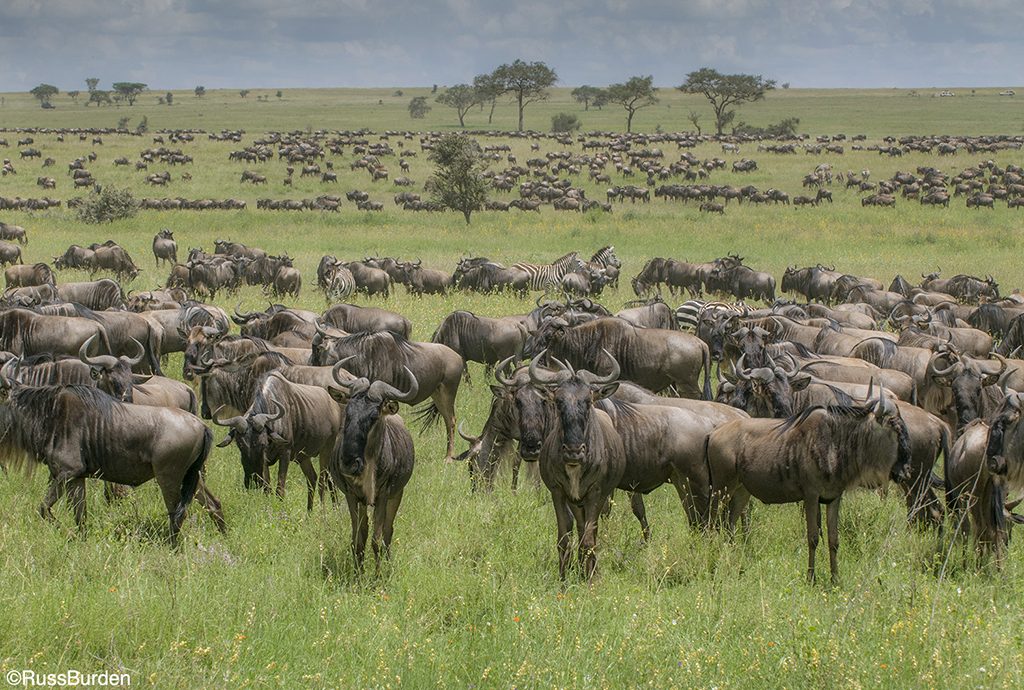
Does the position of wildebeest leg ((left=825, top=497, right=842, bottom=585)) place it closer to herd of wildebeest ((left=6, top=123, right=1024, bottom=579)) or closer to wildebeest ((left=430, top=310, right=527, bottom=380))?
herd of wildebeest ((left=6, top=123, right=1024, bottom=579))

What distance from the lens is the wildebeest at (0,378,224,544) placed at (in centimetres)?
739

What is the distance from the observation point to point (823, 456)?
22.4ft

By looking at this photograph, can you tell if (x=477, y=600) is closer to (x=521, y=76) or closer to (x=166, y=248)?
(x=166, y=248)

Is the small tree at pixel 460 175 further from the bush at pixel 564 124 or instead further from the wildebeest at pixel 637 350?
the bush at pixel 564 124

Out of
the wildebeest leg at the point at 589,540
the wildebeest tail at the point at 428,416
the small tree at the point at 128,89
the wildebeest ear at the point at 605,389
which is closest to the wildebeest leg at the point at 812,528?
the wildebeest leg at the point at 589,540

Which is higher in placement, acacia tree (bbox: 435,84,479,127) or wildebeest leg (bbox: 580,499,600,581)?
acacia tree (bbox: 435,84,479,127)

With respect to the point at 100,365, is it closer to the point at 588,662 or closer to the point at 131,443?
the point at 131,443

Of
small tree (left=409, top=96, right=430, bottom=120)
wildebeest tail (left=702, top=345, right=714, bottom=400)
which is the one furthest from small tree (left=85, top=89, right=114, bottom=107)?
wildebeest tail (left=702, top=345, right=714, bottom=400)

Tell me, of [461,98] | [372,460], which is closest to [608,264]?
[372,460]

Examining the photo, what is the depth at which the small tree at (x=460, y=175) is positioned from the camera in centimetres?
3938

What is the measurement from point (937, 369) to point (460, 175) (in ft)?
100

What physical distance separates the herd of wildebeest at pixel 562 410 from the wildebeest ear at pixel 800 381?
0.02m

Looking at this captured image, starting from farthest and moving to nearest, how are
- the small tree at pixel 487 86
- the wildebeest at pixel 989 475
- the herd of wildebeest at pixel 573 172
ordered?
the small tree at pixel 487 86
the herd of wildebeest at pixel 573 172
the wildebeest at pixel 989 475

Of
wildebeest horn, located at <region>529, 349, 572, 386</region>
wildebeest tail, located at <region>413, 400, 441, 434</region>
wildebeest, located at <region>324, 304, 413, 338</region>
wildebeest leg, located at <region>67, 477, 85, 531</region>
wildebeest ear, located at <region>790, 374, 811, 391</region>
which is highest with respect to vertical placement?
wildebeest horn, located at <region>529, 349, 572, 386</region>
